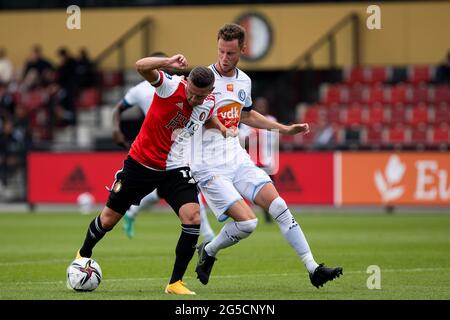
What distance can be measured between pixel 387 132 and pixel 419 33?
3959 millimetres

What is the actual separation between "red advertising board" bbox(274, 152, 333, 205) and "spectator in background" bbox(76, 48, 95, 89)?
8.24m

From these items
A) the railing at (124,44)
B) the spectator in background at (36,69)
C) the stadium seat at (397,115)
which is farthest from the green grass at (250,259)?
the railing at (124,44)

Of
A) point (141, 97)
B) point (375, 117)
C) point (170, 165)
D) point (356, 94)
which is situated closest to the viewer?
point (170, 165)

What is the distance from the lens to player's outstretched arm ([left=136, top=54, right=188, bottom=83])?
9516 mm

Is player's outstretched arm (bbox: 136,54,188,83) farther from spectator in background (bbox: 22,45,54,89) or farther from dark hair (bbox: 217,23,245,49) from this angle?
spectator in background (bbox: 22,45,54,89)

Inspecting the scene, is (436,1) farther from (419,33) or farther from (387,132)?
(387,132)

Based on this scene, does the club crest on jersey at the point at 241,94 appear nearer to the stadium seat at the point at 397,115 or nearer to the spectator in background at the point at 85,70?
the stadium seat at the point at 397,115

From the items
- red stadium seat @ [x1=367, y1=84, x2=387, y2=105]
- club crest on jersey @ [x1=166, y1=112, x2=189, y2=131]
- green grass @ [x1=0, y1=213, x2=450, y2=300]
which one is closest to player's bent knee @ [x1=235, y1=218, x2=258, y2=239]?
green grass @ [x1=0, y1=213, x2=450, y2=300]

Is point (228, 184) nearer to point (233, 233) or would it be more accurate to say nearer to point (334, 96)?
point (233, 233)

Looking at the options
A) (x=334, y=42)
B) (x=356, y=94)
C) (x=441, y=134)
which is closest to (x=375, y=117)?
(x=356, y=94)

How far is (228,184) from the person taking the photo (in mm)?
10758

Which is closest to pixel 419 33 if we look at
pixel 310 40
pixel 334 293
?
pixel 310 40

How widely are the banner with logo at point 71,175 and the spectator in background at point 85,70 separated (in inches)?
216

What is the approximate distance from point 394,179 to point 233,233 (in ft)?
44.5
